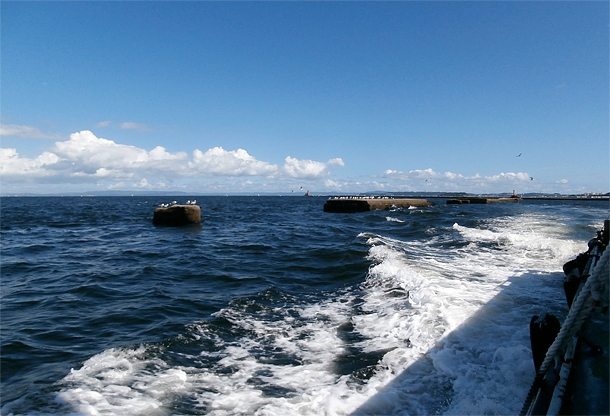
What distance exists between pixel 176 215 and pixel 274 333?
19.3 meters

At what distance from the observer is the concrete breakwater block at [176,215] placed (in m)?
23.2

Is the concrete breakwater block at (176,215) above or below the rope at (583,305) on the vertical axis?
below

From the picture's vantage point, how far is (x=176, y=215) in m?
23.4

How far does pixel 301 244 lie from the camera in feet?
53.2

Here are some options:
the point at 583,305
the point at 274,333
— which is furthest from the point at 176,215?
the point at 583,305

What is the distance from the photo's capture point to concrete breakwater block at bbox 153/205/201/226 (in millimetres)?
23250

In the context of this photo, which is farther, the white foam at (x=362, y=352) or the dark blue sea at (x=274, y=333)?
the dark blue sea at (x=274, y=333)

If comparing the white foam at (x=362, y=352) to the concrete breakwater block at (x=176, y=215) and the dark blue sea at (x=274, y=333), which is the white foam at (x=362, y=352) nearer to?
the dark blue sea at (x=274, y=333)

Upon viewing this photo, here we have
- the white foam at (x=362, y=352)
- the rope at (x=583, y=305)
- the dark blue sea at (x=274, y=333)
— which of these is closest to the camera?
the rope at (x=583, y=305)

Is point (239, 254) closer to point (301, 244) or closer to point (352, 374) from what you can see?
point (301, 244)

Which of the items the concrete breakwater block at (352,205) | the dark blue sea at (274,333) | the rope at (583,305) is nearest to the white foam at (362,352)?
the dark blue sea at (274,333)

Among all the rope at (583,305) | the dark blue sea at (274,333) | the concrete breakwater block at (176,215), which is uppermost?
the rope at (583,305)

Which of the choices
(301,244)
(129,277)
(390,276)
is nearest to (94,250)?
(129,277)

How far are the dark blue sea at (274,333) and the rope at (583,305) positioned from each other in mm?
1108
